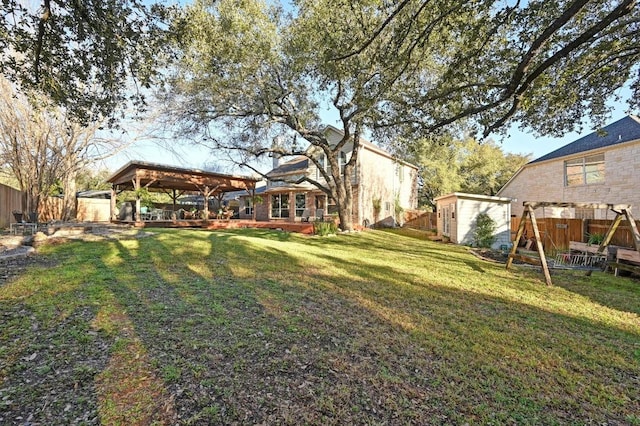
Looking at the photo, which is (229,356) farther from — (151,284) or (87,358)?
(151,284)

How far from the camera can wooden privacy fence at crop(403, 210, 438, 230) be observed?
2139cm

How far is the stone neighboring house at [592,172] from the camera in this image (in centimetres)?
1299

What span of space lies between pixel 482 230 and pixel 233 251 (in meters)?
10.9

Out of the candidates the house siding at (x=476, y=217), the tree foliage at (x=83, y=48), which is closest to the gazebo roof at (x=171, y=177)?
the tree foliage at (x=83, y=48)

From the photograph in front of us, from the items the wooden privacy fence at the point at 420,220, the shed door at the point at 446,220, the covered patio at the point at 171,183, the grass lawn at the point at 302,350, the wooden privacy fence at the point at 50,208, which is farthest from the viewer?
the wooden privacy fence at the point at 420,220

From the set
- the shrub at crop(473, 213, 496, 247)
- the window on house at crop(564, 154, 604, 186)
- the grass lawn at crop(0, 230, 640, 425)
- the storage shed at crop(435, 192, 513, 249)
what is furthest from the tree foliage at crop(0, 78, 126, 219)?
the window on house at crop(564, 154, 604, 186)

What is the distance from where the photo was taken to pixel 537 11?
570cm

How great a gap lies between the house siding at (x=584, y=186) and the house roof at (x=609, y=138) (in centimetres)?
26

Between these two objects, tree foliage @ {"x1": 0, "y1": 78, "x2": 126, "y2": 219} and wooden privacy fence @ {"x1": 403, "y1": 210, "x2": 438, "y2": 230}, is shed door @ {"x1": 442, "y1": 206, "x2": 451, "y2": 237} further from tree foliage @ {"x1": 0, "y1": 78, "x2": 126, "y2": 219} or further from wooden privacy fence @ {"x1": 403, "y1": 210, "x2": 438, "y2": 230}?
tree foliage @ {"x1": 0, "y1": 78, "x2": 126, "y2": 219}

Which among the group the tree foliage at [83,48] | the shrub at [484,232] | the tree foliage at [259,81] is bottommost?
the shrub at [484,232]

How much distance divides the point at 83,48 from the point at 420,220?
2091 cm

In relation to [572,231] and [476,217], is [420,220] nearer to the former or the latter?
[476,217]

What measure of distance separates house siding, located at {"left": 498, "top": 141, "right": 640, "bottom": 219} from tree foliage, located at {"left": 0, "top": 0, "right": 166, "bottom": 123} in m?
18.0

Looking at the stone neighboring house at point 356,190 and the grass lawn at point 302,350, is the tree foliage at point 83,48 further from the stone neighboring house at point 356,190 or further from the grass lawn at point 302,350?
the stone neighboring house at point 356,190
